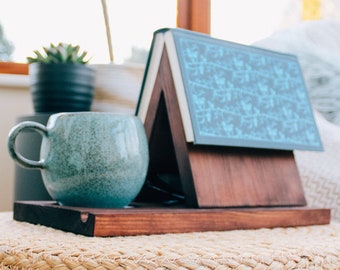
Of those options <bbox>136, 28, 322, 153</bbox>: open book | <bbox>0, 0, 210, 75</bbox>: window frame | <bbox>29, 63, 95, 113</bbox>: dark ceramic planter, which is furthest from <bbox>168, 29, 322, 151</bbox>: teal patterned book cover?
<bbox>0, 0, 210, 75</bbox>: window frame

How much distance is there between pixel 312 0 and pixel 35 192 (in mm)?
1305

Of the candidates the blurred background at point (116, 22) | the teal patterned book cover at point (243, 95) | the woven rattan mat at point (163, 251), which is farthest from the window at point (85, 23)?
the woven rattan mat at point (163, 251)

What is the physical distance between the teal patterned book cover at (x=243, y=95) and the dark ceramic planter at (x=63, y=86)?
308 mm

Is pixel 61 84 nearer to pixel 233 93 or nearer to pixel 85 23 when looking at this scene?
pixel 233 93

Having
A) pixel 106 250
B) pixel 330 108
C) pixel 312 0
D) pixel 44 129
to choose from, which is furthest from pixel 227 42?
pixel 312 0

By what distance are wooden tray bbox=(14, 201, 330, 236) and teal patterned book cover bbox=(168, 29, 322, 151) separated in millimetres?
88

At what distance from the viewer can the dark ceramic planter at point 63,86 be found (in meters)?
0.89

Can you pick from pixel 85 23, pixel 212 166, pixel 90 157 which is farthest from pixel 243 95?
pixel 85 23

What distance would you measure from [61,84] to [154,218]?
0.47 metres

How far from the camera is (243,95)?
0.66 meters

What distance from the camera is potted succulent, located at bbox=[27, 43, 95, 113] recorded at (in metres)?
0.89

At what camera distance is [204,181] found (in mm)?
576

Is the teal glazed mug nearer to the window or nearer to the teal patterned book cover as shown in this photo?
the teal patterned book cover

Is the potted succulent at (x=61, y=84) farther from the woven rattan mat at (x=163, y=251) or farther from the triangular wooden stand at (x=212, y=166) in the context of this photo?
the woven rattan mat at (x=163, y=251)
